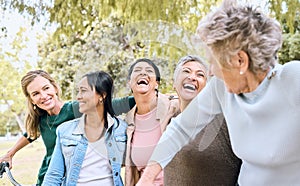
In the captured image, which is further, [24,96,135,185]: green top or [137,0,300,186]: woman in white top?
[24,96,135,185]: green top

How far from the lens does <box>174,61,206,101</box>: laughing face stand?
984 millimetres

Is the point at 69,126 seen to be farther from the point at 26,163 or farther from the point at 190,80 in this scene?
the point at 26,163

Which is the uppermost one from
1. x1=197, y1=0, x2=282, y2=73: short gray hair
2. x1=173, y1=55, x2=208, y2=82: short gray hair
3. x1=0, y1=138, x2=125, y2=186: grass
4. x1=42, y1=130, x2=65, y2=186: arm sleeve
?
x1=197, y1=0, x2=282, y2=73: short gray hair

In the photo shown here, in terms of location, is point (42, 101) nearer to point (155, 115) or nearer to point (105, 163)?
point (105, 163)

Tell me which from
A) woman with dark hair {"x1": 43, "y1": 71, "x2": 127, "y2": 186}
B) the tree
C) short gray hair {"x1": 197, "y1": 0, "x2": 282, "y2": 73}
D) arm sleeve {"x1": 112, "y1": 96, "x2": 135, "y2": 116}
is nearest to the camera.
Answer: short gray hair {"x1": 197, "y1": 0, "x2": 282, "y2": 73}

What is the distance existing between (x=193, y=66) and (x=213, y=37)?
16cm

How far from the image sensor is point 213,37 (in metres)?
0.84

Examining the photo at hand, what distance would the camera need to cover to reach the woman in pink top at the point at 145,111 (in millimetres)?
1021

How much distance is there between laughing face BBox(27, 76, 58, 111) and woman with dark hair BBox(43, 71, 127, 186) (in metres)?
0.23

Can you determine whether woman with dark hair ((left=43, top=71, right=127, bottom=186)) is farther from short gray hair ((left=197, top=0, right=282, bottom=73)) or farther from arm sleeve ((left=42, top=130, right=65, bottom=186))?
short gray hair ((left=197, top=0, right=282, bottom=73))

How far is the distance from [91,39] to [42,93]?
0.36 meters

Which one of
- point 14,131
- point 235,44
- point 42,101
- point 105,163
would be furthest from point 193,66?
point 14,131

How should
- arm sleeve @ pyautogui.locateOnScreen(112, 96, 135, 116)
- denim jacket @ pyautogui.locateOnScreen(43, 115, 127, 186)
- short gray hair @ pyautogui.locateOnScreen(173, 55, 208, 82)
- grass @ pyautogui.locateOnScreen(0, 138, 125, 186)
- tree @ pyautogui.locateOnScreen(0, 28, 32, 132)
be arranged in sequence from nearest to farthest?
short gray hair @ pyautogui.locateOnScreen(173, 55, 208, 82)
arm sleeve @ pyautogui.locateOnScreen(112, 96, 135, 116)
denim jacket @ pyautogui.locateOnScreen(43, 115, 127, 186)
grass @ pyautogui.locateOnScreen(0, 138, 125, 186)
tree @ pyautogui.locateOnScreen(0, 28, 32, 132)

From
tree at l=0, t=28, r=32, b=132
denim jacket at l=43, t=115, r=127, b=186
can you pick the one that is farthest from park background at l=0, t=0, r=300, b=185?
denim jacket at l=43, t=115, r=127, b=186
